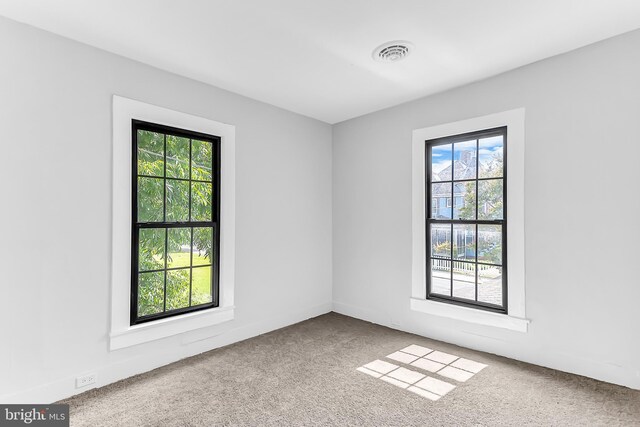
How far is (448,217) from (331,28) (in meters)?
2.17

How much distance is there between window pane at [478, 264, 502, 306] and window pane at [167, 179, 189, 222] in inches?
112

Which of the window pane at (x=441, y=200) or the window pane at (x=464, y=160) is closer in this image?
the window pane at (x=464, y=160)

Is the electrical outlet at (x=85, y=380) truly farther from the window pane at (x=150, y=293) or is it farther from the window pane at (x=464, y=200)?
the window pane at (x=464, y=200)

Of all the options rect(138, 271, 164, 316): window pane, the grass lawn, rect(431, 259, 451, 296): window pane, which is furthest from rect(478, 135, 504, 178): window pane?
rect(138, 271, 164, 316): window pane

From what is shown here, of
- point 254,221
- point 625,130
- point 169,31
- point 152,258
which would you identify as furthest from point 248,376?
point 625,130

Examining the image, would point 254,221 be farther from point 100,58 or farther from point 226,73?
point 100,58

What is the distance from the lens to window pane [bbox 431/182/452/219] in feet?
11.4

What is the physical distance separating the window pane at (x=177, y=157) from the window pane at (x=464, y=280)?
2.81m

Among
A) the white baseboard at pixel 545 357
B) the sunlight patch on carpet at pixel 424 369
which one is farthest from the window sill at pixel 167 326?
the white baseboard at pixel 545 357

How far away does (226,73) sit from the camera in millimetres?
2996

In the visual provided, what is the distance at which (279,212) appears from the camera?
3889mm

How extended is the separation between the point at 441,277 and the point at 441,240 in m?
0.39

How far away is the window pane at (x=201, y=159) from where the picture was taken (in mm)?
3174

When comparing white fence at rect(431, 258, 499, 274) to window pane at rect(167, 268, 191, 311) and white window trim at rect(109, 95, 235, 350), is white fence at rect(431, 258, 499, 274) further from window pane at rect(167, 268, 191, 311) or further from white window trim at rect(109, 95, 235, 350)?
window pane at rect(167, 268, 191, 311)
